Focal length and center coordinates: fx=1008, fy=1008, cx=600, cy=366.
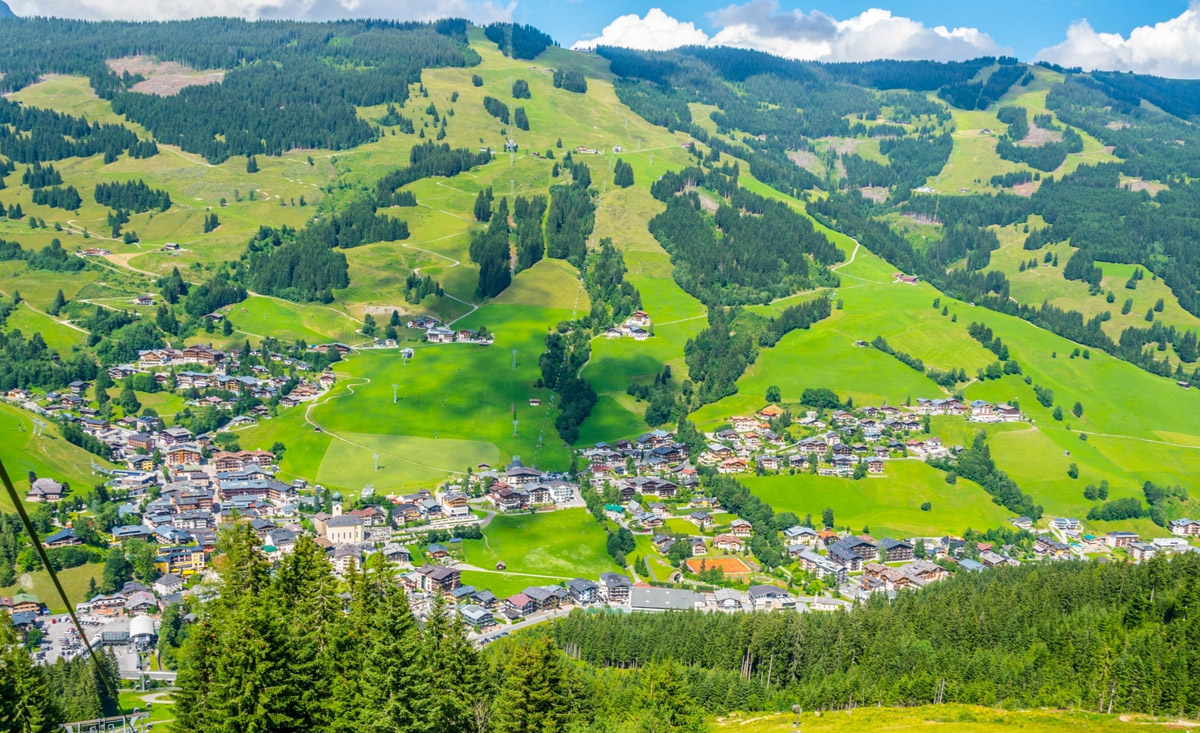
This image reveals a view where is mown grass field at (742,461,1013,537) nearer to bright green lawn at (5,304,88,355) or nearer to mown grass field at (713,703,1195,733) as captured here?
mown grass field at (713,703,1195,733)

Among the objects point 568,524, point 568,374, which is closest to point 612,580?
point 568,524

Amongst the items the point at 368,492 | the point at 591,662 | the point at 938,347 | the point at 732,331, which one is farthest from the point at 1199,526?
the point at 368,492

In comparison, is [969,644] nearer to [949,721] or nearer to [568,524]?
[949,721]

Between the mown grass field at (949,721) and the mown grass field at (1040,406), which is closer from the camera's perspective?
the mown grass field at (949,721)

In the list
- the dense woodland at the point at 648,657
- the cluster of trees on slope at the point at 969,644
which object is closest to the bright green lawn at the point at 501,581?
the dense woodland at the point at 648,657

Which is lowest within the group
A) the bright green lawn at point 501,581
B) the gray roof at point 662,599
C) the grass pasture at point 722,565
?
the bright green lawn at point 501,581

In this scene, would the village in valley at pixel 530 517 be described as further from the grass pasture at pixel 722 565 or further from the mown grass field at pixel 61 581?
the mown grass field at pixel 61 581

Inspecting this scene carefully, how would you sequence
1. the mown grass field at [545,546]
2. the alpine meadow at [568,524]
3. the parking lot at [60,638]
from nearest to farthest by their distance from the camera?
1. the alpine meadow at [568,524]
2. the parking lot at [60,638]
3. the mown grass field at [545,546]

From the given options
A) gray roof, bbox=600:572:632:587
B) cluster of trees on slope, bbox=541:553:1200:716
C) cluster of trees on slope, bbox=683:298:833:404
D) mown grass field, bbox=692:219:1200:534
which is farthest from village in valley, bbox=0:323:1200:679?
cluster of trees on slope, bbox=683:298:833:404
